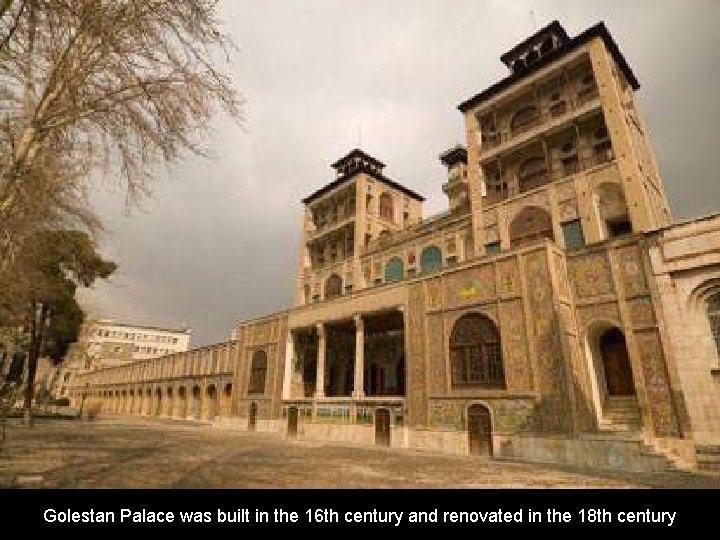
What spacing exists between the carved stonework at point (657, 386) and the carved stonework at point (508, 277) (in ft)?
16.4

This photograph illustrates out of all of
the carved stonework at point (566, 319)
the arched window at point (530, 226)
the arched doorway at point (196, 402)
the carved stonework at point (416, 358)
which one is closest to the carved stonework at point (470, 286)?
the carved stonework at point (416, 358)

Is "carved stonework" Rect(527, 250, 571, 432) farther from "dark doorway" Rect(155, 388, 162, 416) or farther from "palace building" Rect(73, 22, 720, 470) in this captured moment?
"dark doorway" Rect(155, 388, 162, 416)

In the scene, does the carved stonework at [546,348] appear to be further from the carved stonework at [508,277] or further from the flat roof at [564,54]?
the flat roof at [564,54]

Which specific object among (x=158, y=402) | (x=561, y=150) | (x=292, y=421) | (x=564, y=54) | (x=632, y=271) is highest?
(x=564, y=54)

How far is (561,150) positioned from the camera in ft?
83.1

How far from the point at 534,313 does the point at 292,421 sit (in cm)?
1782

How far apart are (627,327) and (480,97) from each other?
17.8 metres

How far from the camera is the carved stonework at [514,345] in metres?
18.3

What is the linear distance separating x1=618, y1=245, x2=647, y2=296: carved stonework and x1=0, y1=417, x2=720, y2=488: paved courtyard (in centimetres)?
715

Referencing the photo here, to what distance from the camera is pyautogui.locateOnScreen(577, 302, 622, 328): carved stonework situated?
18.6 meters

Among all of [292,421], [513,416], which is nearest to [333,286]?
[292,421]

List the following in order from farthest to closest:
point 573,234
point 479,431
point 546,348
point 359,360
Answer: point 359,360 → point 573,234 → point 479,431 → point 546,348

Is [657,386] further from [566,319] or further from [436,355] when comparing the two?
[436,355]
